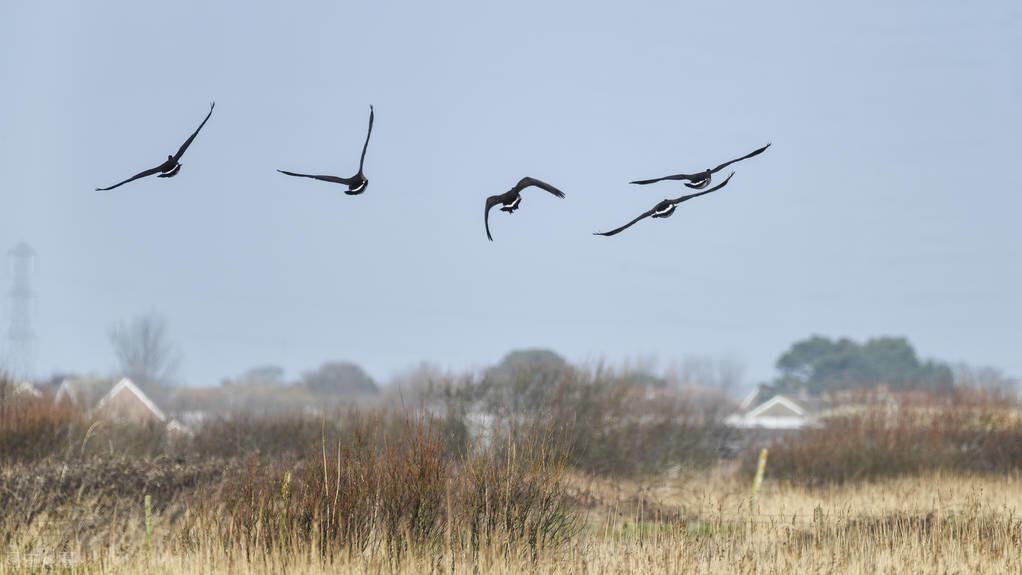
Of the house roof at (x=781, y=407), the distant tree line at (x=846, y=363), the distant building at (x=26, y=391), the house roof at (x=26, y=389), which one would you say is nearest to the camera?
the distant building at (x=26, y=391)

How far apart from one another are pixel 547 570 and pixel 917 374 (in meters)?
113

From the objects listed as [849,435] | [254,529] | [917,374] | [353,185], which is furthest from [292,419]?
[917,374]

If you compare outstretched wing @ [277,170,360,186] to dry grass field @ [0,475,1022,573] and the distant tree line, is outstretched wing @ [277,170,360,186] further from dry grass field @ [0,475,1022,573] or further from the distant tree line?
the distant tree line

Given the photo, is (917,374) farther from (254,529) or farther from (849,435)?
(254,529)

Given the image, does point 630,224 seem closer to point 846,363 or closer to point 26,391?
point 26,391

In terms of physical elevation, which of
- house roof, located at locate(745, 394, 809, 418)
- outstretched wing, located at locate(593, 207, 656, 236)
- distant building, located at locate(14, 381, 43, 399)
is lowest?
house roof, located at locate(745, 394, 809, 418)

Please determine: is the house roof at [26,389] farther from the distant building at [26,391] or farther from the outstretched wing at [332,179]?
the outstretched wing at [332,179]

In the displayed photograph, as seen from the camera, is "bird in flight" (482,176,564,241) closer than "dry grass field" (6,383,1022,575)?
Yes

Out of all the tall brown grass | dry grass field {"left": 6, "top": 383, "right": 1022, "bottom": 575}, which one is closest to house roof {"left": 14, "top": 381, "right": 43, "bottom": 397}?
dry grass field {"left": 6, "top": 383, "right": 1022, "bottom": 575}

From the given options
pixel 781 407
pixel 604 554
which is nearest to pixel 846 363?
pixel 781 407

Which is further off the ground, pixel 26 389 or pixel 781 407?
pixel 26 389

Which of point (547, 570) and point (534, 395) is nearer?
point (547, 570)

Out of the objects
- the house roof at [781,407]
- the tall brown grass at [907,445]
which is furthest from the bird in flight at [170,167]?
the house roof at [781,407]

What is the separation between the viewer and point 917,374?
11900 centimetres
